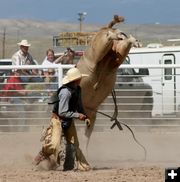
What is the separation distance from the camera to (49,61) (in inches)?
563

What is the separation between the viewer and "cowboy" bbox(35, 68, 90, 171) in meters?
9.08

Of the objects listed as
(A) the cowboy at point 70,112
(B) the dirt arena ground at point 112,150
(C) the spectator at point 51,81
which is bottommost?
(B) the dirt arena ground at point 112,150

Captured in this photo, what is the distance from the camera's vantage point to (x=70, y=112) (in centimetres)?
912

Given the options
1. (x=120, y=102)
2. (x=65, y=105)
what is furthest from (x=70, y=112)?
(x=120, y=102)

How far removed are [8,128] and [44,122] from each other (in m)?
0.68

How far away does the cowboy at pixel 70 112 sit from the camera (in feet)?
29.8

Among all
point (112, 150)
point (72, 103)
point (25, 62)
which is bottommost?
point (112, 150)

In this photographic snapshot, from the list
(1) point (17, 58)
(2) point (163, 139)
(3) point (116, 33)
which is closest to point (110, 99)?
(2) point (163, 139)

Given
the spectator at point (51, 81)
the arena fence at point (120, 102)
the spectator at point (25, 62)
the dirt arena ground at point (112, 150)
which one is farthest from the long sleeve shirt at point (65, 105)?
the spectator at point (25, 62)

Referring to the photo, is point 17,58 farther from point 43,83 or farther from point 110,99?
point 110,99

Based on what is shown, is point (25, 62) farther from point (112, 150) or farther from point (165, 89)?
point (165, 89)

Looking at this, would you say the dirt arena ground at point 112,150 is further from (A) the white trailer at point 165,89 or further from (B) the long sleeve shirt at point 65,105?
(B) the long sleeve shirt at point 65,105

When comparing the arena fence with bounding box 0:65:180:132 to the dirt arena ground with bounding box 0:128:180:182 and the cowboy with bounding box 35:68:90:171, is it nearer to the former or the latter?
the dirt arena ground with bounding box 0:128:180:182

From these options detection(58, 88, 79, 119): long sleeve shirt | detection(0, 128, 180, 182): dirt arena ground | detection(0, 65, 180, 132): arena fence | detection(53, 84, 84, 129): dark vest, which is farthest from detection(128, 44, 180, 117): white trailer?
detection(58, 88, 79, 119): long sleeve shirt
